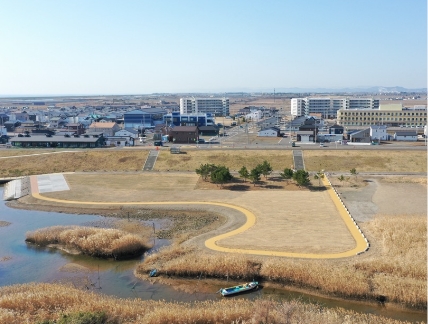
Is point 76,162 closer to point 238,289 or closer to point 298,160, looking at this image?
point 298,160

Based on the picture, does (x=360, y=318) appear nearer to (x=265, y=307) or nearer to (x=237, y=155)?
(x=265, y=307)

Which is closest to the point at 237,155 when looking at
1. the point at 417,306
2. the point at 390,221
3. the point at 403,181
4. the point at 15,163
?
the point at 403,181

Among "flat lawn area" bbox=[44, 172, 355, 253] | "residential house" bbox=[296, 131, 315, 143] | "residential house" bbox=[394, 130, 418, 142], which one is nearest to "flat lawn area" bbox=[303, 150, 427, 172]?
"flat lawn area" bbox=[44, 172, 355, 253]

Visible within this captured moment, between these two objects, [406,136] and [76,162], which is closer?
[76,162]

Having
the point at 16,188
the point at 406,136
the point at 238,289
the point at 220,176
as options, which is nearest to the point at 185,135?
the point at 220,176

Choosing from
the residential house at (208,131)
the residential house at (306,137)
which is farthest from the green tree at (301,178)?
the residential house at (208,131)

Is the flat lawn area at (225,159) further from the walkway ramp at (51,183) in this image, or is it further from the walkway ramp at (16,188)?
the walkway ramp at (16,188)
